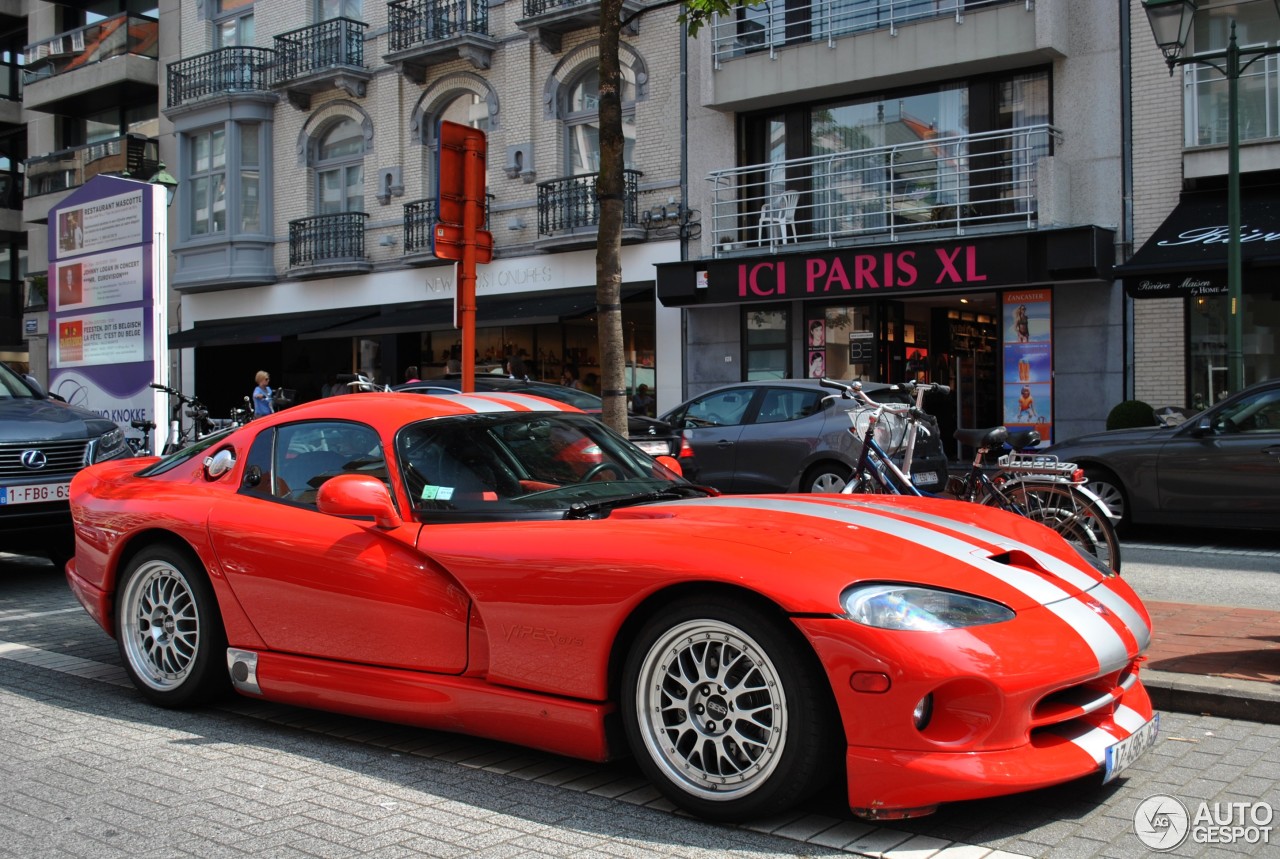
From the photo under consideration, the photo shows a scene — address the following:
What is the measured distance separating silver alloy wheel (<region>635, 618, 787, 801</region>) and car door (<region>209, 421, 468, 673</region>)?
0.87m

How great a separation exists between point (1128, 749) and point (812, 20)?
17.2 m

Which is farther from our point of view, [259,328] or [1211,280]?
[259,328]

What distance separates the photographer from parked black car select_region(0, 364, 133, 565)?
27.7 feet

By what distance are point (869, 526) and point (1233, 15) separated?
15.3m

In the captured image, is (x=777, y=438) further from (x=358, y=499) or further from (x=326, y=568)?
(x=358, y=499)

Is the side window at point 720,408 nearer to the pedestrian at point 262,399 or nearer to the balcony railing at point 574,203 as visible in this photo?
the pedestrian at point 262,399

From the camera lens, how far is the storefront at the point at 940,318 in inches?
656

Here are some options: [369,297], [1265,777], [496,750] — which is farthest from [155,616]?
[369,297]

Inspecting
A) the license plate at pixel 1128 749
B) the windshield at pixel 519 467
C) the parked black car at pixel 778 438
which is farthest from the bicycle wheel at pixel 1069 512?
the parked black car at pixel 778 438

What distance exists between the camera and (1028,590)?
3.83 meters

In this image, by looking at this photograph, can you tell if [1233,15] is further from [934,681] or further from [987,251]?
[934,681]

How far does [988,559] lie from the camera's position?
3979 millimetres

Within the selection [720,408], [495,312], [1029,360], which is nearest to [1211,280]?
[1029,360]

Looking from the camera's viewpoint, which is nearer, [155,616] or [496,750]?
[496,750]
